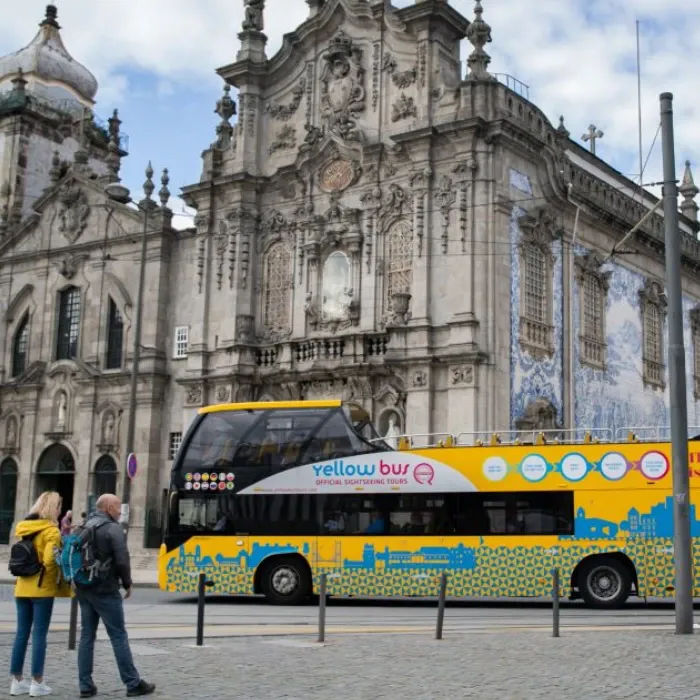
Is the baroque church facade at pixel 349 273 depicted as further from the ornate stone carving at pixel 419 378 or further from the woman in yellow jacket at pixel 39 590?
the woman in yellow jacket at pixel 39 590

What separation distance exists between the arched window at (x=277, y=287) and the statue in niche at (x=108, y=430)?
25.1ft

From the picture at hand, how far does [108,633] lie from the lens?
A: 9.81 meters

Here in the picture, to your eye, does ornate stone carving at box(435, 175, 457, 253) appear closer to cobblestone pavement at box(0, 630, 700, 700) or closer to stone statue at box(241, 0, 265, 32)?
stone statue at box(241, 0, 265, 32)

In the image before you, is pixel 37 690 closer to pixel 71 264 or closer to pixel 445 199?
pixel 445 199

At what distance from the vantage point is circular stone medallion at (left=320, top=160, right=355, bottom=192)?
3556 cm

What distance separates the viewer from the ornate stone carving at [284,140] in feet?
124

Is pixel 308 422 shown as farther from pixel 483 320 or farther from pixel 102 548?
pixel 102 548

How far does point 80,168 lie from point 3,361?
8560mm

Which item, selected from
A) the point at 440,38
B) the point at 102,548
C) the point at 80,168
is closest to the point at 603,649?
the point at 102,548

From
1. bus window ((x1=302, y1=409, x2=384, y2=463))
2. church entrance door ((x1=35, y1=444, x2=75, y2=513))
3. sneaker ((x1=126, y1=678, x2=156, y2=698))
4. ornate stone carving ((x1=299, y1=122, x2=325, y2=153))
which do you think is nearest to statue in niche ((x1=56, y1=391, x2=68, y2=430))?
church entrance door ((x1=35, y1=444, x2=75, y2=513))

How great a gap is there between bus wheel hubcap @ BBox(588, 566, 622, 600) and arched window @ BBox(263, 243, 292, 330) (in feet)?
56.5

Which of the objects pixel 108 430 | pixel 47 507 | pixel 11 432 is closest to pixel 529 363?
pixel 108 430

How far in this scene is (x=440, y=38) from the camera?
1366 inches

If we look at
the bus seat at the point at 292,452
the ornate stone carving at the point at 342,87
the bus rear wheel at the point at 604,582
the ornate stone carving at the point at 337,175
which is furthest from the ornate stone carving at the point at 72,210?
the bus rear wheel at the point at 604,582
